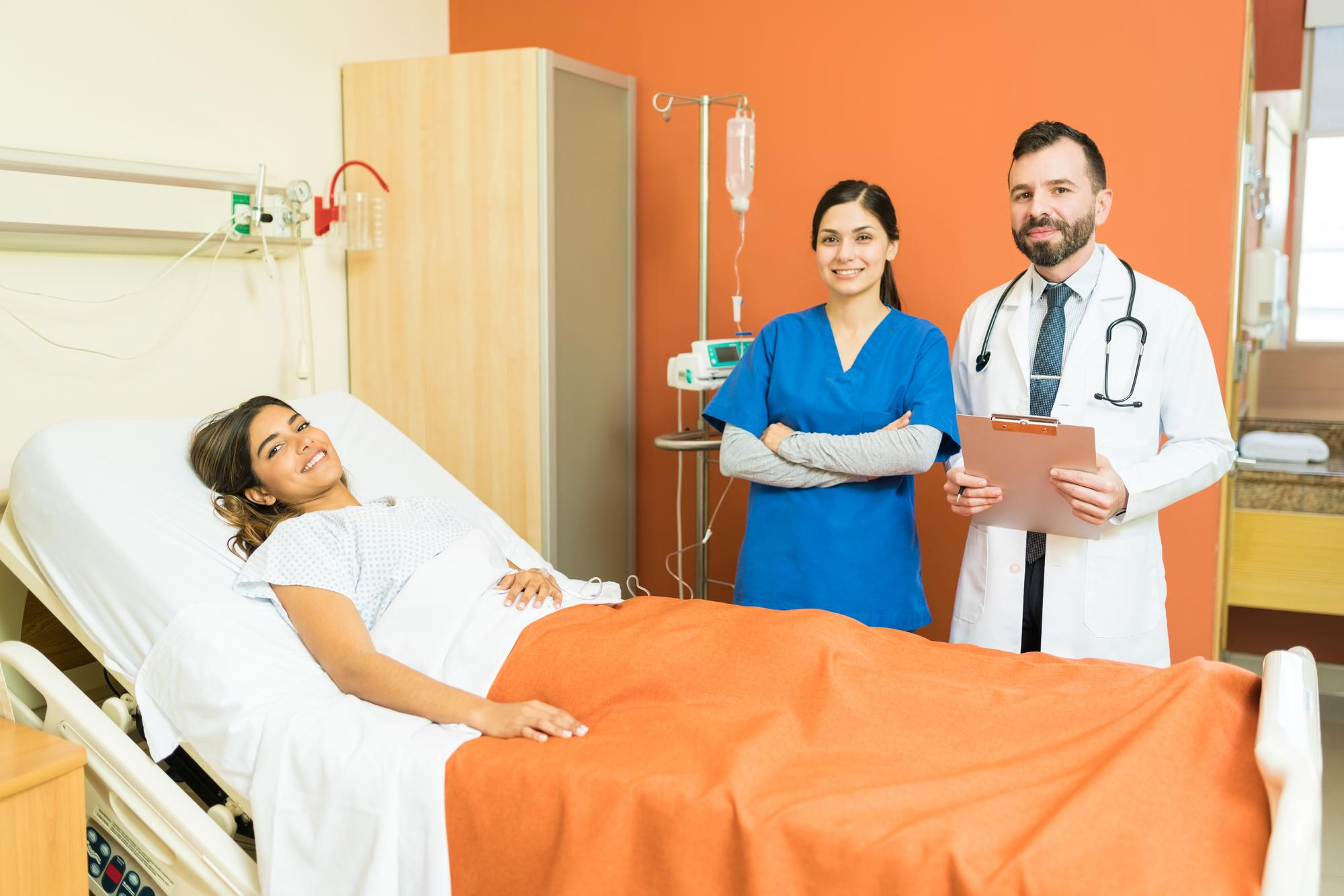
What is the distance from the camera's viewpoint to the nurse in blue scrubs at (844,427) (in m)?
2.29

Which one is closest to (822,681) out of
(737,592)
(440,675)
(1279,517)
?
(440,675)

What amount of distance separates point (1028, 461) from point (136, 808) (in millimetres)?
1566

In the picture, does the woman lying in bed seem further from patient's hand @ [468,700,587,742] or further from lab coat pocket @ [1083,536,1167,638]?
lab coat pocket @ [1083,536,1167,638]

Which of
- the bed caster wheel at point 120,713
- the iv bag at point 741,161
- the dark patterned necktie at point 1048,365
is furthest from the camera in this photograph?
the iv bag at point 741,161

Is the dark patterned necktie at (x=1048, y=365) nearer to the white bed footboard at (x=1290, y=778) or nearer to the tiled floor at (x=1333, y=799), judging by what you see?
the white bed footboard at (x=1290, y=778)

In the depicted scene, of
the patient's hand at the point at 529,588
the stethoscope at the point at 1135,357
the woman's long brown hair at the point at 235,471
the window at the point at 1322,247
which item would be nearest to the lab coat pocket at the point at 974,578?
the stethoscope at the point at 1135,357

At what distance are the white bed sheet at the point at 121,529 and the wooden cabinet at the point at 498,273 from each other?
2.97ft

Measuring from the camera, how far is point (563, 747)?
1507mm

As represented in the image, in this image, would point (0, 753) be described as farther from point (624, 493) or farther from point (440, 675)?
point (624, 493)

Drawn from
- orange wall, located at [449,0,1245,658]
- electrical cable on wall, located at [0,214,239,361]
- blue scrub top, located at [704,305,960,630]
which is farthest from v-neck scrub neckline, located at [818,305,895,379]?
electrical cable on wall, located at [0,214,239,361]

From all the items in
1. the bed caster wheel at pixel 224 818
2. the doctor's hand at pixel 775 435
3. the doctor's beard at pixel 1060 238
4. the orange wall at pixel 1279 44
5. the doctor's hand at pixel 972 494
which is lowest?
the bed caster wheel at pixel 224 818

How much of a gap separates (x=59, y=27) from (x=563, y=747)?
185cm

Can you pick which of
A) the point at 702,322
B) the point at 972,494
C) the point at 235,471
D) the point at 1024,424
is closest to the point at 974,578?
the point at 972,494

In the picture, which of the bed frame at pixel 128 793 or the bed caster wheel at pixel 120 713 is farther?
the bed caster wheel at pixel 120 713
